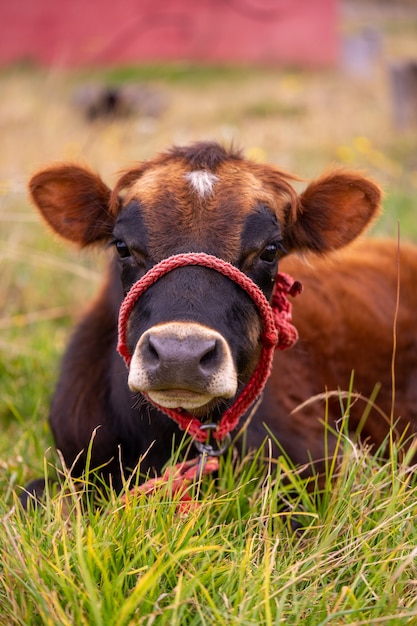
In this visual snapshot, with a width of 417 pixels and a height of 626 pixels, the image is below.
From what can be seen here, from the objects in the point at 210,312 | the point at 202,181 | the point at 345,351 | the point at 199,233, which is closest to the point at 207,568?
the point at 210,312

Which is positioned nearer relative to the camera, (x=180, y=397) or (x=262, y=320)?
(x=180, y=397)

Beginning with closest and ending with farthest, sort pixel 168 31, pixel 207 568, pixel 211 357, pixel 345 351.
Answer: pixel 207 568 < pixel 211 357 < pixel 345 351 < pixel 168 31

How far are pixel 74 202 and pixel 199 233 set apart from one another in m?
0.77

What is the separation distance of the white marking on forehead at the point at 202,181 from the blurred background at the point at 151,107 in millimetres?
735

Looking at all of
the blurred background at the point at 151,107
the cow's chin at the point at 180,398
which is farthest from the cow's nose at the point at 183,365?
the blurred background at the point at 151,107

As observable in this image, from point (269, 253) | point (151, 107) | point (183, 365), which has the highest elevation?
point (151, 107)

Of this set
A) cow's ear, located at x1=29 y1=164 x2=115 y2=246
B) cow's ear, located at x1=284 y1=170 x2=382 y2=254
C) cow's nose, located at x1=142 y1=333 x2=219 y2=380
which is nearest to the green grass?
cow's nose, located at x1=142 y1=333 x2=219 y2=380

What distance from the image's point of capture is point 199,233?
9.25 feet

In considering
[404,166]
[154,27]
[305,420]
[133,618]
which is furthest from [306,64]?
[133,618]

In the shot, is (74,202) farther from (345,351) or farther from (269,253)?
(345,351)

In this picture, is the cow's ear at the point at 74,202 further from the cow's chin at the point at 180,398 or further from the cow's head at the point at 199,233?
the cow's chin at the point at 180,398

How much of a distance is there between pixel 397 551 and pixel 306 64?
18689 mm

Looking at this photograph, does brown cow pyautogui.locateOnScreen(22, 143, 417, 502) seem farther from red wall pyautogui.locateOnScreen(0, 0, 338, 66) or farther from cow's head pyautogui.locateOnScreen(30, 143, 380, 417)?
red wall pyautogui.locateOnScreen(0, 0, 338, 66)

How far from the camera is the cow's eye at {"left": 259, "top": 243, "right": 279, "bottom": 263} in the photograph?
296 cm
